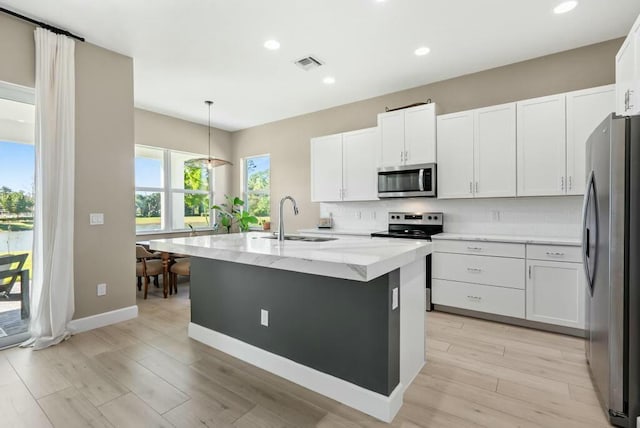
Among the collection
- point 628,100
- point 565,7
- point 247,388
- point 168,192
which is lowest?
point 247,388

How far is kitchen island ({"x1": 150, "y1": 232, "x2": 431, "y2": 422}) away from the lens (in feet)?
5.87

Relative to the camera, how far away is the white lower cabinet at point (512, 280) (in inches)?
115

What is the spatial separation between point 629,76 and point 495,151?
1.24 metres

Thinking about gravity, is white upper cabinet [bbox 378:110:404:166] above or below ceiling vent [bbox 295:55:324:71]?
below

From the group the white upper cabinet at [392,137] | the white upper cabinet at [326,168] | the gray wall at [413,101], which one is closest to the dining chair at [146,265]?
the gray wall at [413,101]

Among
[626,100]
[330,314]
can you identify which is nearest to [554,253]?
[626,100]

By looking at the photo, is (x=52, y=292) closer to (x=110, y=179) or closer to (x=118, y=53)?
(x=110, y=179)

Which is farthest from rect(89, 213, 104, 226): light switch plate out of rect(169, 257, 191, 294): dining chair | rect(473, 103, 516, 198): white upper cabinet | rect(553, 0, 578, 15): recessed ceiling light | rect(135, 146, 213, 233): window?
rect(553, 0, 578, 15): recessed ceiling light

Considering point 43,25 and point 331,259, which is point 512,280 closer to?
point 331,259

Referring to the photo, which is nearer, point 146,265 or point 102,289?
point 102,289

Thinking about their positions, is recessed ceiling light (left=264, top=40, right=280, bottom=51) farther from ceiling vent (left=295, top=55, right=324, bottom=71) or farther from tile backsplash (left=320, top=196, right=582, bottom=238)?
tile backsplash (left=320, top=196, right=582, bottom=238)

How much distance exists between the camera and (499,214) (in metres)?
3.72

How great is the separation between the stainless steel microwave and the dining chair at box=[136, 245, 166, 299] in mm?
3348

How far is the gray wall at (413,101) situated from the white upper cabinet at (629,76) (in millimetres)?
688
